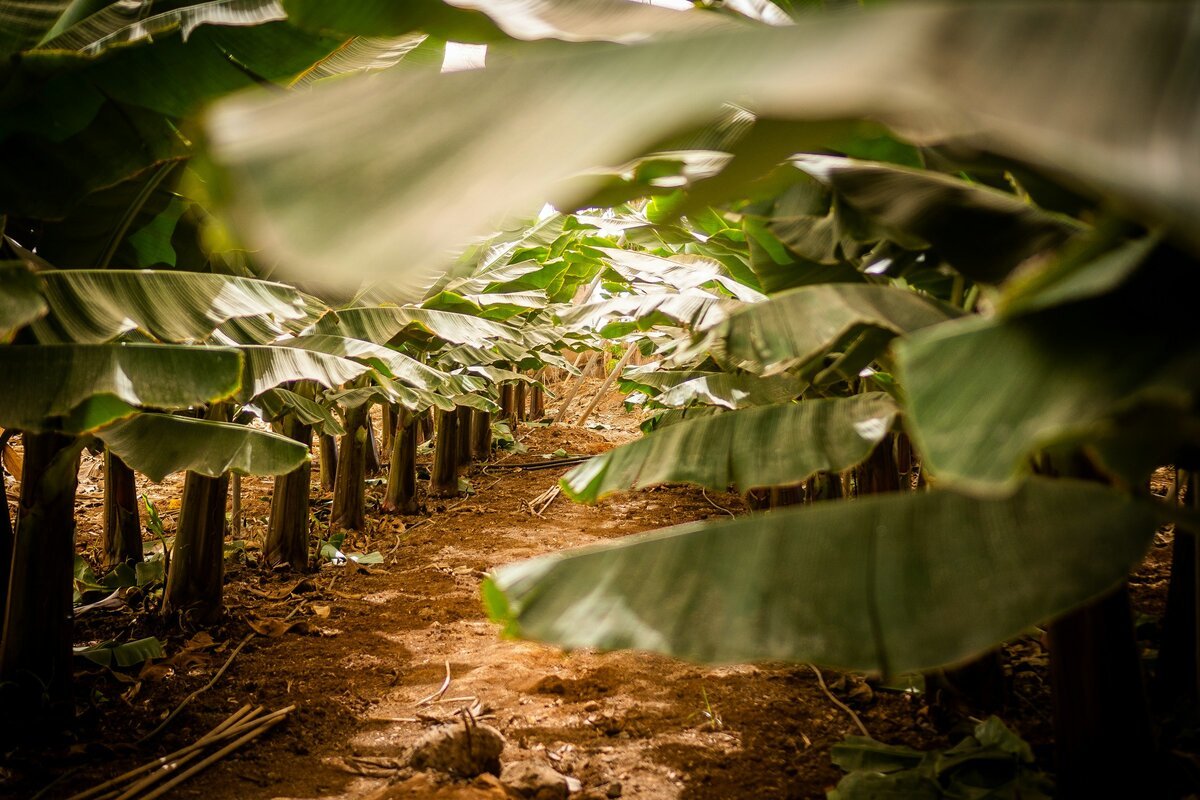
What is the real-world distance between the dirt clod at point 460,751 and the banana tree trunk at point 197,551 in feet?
6.81

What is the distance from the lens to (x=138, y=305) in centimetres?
184

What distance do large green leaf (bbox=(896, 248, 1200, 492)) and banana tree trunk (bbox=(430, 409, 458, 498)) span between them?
7.59 meters

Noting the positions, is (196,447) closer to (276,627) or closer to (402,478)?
(276,627)

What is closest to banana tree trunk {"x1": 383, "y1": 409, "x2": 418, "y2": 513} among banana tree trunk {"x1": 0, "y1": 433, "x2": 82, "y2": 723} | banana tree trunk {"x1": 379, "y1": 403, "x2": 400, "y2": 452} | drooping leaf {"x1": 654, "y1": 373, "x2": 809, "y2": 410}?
banana tree trunk {"x1": 379, "y1": 403, "x2": 400, "y2": 452}

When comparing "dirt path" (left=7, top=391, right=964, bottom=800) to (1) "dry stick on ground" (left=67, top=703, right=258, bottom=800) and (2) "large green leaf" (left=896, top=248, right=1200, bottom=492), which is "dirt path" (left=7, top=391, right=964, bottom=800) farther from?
(2) "large green leaf" (left=896, top=248, right=1200, bottom=492)

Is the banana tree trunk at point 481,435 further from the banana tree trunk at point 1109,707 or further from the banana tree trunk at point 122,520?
the banana tree trunk at point 1109,707

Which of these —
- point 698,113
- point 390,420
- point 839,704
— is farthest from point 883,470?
point 390,420

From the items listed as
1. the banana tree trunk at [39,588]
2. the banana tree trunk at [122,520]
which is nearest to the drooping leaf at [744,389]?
the banana tree trunk at [39,588]

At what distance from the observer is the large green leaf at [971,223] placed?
989mm

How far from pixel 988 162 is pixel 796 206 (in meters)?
0.64

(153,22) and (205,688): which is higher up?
(153,22)

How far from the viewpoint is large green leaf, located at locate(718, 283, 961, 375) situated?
123cm

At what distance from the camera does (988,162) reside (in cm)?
119

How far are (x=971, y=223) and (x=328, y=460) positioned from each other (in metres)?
7.55
